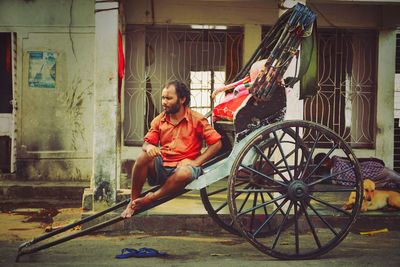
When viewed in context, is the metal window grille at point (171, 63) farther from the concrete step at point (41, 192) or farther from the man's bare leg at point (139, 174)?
the man's bare leg at point (139, 174)

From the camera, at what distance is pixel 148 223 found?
7.12 metres

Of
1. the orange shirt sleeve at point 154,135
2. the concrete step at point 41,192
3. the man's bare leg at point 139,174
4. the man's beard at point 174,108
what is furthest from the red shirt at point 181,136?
the concrete step at point 41,192

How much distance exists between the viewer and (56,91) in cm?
1038

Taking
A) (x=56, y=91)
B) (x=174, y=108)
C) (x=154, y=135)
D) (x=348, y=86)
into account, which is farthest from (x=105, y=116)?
(x=348, y=86)

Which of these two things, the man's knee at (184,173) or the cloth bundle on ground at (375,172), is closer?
the man's knee at (184,173)

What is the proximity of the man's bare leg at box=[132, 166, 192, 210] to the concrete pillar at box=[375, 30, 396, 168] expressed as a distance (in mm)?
6140

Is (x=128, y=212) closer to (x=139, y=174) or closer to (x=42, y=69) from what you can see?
(x=139, y=174)

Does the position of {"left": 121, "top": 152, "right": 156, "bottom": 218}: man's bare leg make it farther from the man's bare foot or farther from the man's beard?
the man's beard

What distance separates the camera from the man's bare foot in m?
5.16

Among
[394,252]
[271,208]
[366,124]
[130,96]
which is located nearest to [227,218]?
[271,208]

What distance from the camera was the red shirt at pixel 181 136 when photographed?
547cm

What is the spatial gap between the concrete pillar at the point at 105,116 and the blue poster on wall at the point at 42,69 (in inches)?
128

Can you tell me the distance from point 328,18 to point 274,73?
530 centimetres

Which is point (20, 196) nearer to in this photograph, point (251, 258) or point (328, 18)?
point (251, 258)
